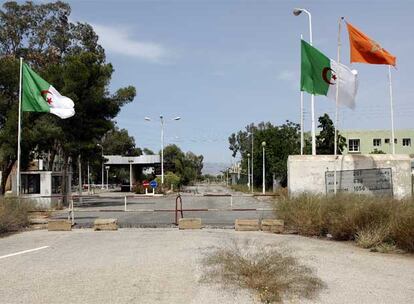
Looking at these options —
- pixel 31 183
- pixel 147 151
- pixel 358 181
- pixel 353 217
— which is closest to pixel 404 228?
pixel 353 217

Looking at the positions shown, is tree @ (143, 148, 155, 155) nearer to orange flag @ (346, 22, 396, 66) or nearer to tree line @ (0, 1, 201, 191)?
tree line @ (0, 1, 201, 191)

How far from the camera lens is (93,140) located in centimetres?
3762

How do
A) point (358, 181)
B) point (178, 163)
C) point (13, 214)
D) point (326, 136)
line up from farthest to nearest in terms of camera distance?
point (178, 163), point (326, 136), point (358, 181), point (13, 214)

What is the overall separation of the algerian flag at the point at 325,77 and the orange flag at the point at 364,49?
3.21ft

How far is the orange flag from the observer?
18875 millimetres

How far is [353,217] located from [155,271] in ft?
22.7

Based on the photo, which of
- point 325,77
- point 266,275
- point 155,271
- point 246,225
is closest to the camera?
point 266,275

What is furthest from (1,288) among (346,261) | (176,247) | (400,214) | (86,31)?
(86,31)

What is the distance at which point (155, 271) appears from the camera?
9.71 m

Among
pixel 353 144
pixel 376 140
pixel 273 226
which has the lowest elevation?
pixel 273 226

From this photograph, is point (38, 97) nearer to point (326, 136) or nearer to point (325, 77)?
point (325, 77)

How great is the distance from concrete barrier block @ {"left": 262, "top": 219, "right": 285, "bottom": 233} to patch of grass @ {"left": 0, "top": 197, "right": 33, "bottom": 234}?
8.30 meters

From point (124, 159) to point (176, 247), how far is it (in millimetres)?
76148

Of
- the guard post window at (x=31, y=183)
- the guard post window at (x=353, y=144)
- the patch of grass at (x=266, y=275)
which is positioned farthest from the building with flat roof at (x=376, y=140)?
the patch of grass at (x=266, y=275)
